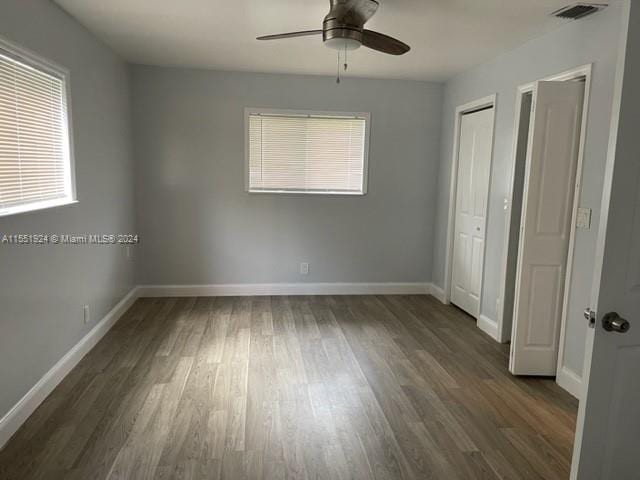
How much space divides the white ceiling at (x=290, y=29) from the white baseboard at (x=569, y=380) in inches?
93.4

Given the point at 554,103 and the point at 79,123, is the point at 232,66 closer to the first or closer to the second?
the point at 79,123

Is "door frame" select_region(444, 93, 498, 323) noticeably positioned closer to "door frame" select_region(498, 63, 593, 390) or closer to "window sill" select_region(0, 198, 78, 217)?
"door frame" select_region(498, 63, 593, 390)

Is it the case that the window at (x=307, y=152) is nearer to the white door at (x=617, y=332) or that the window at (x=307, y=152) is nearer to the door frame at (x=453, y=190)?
the door frame at (x=453, y=190)

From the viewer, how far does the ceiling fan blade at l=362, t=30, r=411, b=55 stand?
104 inches

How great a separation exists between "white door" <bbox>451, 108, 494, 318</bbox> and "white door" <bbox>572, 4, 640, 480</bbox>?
8.92 feet

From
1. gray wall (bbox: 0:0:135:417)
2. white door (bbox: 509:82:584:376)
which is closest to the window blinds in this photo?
gray wall (bbox: 0:0:135:417)

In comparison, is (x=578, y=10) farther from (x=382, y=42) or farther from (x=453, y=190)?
(x=453, y=190)

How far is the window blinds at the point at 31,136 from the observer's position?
2422 mm

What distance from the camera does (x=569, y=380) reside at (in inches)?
121

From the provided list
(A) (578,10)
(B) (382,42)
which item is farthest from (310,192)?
(A) (578,10)

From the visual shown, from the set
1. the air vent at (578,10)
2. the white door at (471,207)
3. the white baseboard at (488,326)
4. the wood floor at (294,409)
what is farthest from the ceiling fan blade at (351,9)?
the white baseboard at (488,326)

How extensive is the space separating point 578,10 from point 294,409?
9.93 ft

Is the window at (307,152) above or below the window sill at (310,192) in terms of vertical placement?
above

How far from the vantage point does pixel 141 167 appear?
16.0ft
